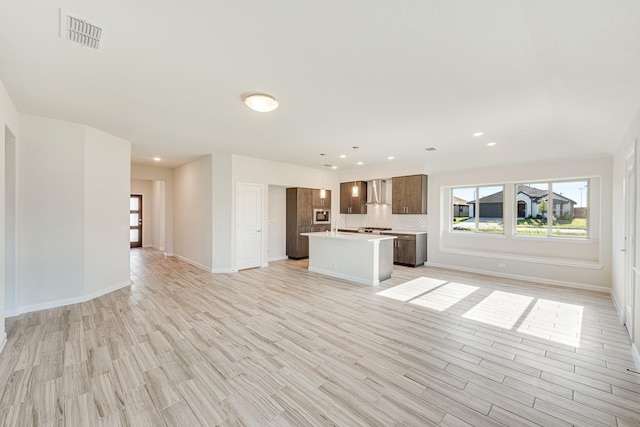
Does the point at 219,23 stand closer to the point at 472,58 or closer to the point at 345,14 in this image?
the point at 345,14

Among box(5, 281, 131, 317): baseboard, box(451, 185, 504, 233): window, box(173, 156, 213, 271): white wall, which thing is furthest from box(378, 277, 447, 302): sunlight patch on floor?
box(5, 281, 131, 317): baseboard

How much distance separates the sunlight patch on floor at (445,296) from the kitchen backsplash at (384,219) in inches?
96.9

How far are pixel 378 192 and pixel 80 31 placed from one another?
23.3ft

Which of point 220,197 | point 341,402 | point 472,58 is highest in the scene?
point 472,58

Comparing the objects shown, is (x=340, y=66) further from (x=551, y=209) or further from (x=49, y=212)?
(x=551, y=209)

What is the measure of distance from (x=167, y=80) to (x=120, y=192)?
3.33 meters

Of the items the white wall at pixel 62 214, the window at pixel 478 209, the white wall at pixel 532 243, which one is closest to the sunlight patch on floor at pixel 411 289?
the white wall at pixel 532 243

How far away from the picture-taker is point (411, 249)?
700 cm

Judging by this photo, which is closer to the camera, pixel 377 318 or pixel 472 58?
pixel 472 58

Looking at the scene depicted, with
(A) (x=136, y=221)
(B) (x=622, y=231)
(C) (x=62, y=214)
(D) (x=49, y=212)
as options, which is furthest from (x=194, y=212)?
(B) (x=622, y=231)

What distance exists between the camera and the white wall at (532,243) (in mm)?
4961

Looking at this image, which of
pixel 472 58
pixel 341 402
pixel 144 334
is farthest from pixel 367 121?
pixel 144 334

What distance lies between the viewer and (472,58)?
7.39ft

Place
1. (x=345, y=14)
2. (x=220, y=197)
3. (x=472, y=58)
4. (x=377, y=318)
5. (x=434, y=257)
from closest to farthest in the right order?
1. (x=345, y=14)
2. (x=472, y=58)
3. (x=377, y=318)
4. (x=220, y=197)
5. (x=434, y=257)
